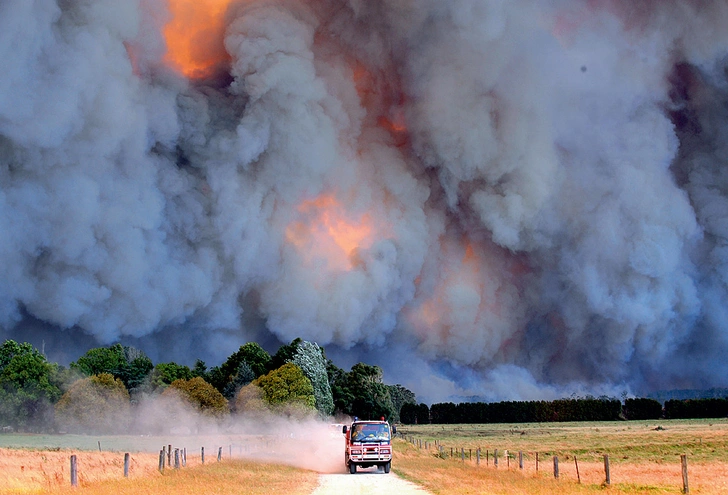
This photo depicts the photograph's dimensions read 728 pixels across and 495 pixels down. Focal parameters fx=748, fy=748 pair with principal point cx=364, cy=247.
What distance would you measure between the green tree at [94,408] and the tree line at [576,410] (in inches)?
3831

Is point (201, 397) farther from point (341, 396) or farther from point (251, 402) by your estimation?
point (341, 396)

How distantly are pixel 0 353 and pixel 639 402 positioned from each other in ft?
453

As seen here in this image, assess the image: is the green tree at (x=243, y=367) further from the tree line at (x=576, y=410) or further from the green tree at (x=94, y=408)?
the tree line at (x=576, y=410)

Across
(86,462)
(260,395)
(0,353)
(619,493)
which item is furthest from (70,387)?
(619,493)

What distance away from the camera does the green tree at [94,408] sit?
114750mm

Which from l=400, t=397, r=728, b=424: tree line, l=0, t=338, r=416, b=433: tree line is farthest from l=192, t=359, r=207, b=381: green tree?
l=400, t=397, r=728, b=424: tree line

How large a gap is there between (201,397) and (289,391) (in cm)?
1302

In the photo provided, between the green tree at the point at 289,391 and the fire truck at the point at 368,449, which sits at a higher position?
the green tree at the point at 289,391

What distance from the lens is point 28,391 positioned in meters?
128

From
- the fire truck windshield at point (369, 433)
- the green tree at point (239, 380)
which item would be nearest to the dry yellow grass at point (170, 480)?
the fire truck windshield at point (369, 433)

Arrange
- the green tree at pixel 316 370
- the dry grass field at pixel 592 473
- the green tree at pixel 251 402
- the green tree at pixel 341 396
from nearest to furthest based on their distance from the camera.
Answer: the dry grass field at pixel 592 473, the green tree at pixel 251 402, the green tree at pixel 316 370, the green tree at pixel 341 396

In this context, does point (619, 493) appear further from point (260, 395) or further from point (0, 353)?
point (0, 353)

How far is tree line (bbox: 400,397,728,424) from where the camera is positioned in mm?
167875

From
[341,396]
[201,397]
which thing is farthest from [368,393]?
[201,397]
